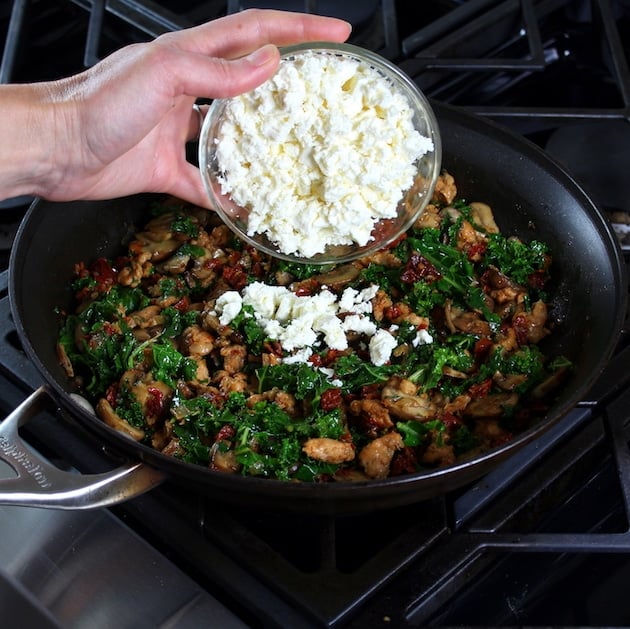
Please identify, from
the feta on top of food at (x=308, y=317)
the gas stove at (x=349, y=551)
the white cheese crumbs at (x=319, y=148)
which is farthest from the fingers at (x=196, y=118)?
the gas stove at (x=349, y=551)

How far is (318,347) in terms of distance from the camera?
6.93 feet

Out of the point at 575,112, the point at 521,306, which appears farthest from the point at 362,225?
the point at 575,112

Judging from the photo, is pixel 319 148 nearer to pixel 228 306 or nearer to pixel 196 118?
pixel 228 306

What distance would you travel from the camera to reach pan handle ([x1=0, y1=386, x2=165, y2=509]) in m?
1.64

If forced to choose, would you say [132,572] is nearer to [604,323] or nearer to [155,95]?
[155,95]

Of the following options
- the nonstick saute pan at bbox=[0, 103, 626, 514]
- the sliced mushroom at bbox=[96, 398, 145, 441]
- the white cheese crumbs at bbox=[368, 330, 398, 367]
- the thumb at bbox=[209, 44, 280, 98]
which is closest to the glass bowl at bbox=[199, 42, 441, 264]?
the thumb at bbox=[209, 44, 280, 98]

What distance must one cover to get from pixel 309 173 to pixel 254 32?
0.41 m

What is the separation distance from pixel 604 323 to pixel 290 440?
2.64ft

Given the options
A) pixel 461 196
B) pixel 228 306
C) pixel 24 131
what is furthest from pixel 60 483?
pixel 461 196

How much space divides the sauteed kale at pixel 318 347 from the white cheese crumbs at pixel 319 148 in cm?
24

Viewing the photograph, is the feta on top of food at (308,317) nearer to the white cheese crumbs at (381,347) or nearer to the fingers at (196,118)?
the white cheese crumbs at (381,347)

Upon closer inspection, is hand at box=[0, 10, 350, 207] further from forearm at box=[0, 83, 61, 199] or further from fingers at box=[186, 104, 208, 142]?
fingers at box=[186, 104, 208, 142]

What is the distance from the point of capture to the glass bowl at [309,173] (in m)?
1.96

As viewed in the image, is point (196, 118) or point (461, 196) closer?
point (196, 118)
